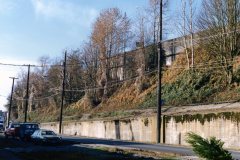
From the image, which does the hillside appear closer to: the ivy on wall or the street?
the ivy on wall

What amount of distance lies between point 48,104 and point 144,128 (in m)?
61.9

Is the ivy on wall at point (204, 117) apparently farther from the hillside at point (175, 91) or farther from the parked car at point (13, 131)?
the parked car at point (13, 131)

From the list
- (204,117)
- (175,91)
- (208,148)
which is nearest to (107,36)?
(175,91)

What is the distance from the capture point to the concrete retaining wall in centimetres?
3459

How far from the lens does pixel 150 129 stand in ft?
146

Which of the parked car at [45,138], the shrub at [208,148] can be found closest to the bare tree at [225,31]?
the parked car at [45,138]

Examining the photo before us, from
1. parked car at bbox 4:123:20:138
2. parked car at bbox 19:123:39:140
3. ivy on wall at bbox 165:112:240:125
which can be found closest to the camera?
ivy on wall at bbox 165:112:240:125

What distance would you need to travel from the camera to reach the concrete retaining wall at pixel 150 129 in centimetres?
3459

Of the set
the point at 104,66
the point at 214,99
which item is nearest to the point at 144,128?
the point at 214,99

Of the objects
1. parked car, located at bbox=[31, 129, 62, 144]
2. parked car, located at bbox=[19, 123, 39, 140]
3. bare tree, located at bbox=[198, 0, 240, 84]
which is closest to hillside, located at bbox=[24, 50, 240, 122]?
bare tree, located at bbox=[198, 0, 240, 84]

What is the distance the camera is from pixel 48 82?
106625mm

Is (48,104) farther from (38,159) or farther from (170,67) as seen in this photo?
(38,159)

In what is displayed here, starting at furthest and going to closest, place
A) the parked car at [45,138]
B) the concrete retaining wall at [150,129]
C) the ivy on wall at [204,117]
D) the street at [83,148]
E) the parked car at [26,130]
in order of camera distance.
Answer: the parked car at [26,130] → the parked car at [45,138] → the concrete retaining wall at [150,129] → the ivy on wall at [204,117] → the street at [83,148]

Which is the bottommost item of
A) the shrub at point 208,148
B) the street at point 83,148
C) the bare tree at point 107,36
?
the street at point 83,148
